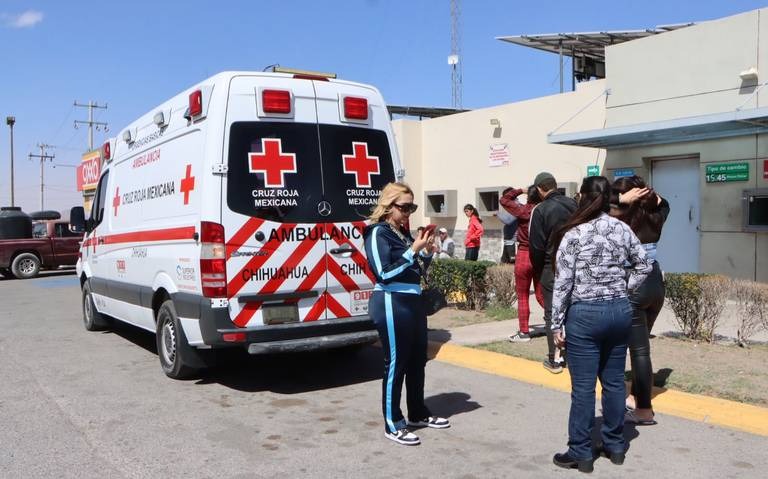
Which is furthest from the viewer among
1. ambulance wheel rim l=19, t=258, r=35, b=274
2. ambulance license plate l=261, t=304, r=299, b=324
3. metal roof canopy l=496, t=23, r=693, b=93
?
ambulance wheel rim l=19, t=258, r=35, b=274

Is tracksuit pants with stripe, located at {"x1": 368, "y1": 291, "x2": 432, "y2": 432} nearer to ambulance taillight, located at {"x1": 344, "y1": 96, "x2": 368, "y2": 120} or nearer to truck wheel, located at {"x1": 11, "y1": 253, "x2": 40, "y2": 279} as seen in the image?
ambulance taillight, located at {"x1": 344, "y1": 96, "x2": 368, "y2": 120}

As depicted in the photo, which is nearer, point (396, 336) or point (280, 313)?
point (396, 336)

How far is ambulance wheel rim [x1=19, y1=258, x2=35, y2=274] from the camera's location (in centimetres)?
2173

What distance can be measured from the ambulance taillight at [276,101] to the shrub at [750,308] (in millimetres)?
5216

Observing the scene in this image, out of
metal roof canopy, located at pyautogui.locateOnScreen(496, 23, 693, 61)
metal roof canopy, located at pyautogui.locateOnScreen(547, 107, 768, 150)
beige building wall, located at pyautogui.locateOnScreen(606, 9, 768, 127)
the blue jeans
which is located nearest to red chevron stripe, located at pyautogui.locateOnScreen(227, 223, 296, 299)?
the blue jeans

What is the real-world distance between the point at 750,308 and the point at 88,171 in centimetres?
3630

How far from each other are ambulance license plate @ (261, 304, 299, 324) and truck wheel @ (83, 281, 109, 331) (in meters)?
4.82

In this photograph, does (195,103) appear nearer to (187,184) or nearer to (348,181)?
(187,184)

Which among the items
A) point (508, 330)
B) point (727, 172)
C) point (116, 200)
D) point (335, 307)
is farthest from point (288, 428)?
point (727, 172)

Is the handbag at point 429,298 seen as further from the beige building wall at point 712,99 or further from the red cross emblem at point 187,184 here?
the beige building wall at point 712,99

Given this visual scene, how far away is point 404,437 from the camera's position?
4688 mm

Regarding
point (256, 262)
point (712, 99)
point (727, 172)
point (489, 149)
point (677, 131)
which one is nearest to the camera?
point (256, 262)

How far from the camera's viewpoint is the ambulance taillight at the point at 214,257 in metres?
5.71

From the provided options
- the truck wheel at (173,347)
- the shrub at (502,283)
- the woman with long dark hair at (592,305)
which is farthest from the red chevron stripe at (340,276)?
the shrub at (502,283)
